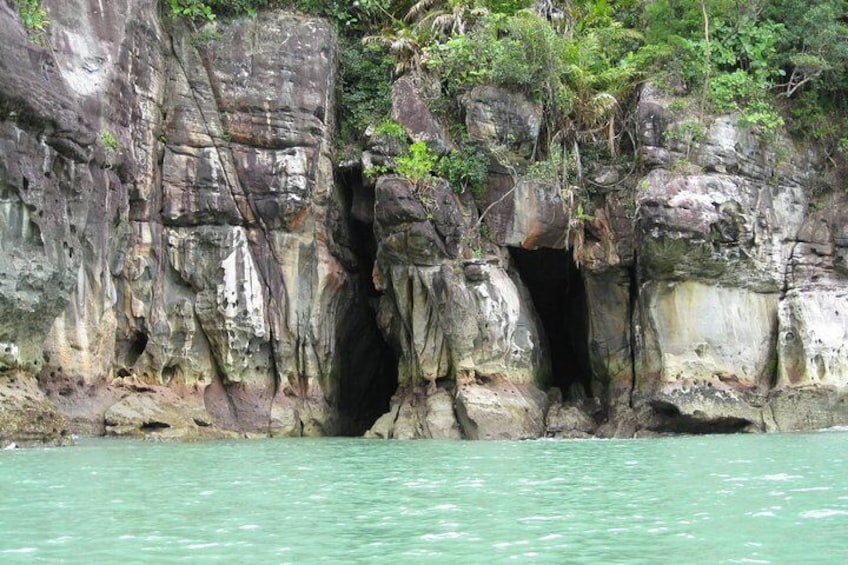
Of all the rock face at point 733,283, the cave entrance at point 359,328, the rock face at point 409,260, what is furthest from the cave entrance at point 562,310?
the cave entrance at point 359,328

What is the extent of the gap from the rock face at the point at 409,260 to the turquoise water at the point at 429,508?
7123 mm

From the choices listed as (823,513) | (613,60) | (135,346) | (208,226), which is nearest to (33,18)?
(208,226)

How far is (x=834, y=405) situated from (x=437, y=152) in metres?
11.4

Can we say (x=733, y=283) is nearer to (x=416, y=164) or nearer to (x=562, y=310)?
(x=562, y=310)

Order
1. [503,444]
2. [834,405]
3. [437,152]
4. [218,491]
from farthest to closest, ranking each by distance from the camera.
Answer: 1. [437,152]
2. [834,405]
3. [503,444]
4. [218,491]

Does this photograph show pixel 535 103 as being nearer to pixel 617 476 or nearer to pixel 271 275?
pixel 271 275

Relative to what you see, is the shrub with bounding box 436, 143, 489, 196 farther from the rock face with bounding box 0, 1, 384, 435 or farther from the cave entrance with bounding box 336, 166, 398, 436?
the rock face with bounding box 0, 1, 384, 435

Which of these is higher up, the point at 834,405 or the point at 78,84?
the point at 78,84

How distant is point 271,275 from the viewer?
23000 mm

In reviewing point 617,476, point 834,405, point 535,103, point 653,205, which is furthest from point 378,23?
point 617,476

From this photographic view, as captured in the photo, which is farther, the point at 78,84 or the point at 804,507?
the point at 78,84

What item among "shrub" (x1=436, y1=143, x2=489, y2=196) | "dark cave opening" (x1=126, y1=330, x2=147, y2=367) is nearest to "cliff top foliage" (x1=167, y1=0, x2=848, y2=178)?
"shrub" (x1=436, y1=143, x2=489, y2=196)

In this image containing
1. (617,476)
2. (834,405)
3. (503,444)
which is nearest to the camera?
(617,476)

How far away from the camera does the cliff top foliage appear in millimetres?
23016
